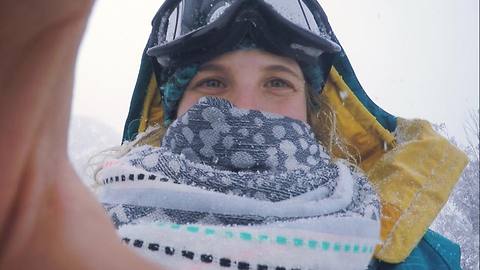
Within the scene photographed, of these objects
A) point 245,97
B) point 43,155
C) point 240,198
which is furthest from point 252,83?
point 43,155

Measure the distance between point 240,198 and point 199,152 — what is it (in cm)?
34

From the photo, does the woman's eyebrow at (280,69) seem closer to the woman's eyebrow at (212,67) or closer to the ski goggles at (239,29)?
the ski goggles at (239,29)

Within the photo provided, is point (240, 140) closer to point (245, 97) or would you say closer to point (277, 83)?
point (245, 97)

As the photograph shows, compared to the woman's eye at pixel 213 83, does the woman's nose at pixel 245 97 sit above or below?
below

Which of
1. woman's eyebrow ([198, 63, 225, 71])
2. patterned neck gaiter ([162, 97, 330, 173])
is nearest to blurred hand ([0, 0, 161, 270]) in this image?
patterned neck gaiter ([162, 97, 330, 173])

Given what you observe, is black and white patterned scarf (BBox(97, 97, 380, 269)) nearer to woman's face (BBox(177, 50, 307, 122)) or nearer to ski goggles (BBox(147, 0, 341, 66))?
woman's face (BBox(177, 50, 307, 122))

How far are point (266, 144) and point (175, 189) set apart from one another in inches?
14.8

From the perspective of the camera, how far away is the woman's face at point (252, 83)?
5.14ft

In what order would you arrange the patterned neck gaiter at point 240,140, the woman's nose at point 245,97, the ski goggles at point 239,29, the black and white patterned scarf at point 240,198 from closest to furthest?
1. the black and white patterned scarf at point 240,198
2. the patterned neck gaiter at point 240,140
3. the woman's nose at point 245,97
4. the ski goggles at point 239,29

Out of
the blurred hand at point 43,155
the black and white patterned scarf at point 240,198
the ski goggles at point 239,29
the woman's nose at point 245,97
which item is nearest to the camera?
the blurred hand at point 43,155

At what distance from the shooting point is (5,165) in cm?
29

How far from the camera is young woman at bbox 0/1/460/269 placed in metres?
0.29

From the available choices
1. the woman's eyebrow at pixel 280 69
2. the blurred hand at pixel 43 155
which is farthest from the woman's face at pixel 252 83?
the blurred hand at pixel 43 155

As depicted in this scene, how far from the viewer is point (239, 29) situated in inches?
64.5
